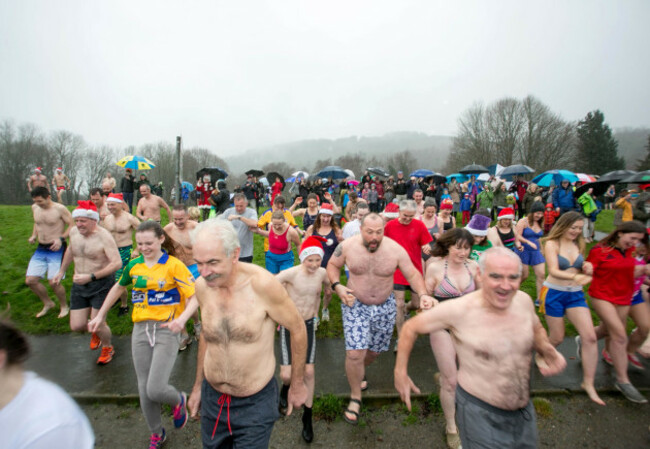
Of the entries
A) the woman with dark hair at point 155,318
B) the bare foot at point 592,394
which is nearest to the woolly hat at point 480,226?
the bare foot at point 592,394

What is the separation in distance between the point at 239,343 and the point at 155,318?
1.47 m

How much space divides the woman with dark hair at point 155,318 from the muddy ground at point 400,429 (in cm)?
45

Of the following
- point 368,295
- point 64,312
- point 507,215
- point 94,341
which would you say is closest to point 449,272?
point 368,295

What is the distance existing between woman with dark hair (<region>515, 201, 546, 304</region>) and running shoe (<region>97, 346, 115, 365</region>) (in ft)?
22.3

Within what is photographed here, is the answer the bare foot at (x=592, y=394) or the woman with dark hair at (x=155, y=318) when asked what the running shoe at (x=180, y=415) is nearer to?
the woman with dark hair at (x=155, y=318)

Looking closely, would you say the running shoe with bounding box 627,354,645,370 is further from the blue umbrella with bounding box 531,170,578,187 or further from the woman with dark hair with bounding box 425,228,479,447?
the blue umbrella with bounding box 531,170,578,187

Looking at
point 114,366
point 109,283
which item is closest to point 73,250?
point 109,283

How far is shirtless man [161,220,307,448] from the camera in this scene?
2.26m

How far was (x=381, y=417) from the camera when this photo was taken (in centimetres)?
364

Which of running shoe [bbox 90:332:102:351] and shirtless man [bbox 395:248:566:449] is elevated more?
shirtless man [bbox 395:248:566:449]

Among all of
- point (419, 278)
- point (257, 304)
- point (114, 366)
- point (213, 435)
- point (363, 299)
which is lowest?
point (114, 366)

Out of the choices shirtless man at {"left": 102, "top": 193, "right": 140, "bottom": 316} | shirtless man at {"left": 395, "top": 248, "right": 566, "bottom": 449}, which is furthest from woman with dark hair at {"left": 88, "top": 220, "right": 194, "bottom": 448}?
shirtless man at {"left": 102, "top": 193, "right": 140, "bottom": 316}

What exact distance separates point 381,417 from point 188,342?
3294mm

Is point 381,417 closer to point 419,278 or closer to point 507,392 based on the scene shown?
point 419,278
